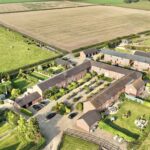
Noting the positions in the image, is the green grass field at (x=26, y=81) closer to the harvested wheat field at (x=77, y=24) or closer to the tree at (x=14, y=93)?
the tree at (x=14, y=93)

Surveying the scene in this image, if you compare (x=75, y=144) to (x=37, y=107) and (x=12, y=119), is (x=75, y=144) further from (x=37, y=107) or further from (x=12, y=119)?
(x=37, y=107)

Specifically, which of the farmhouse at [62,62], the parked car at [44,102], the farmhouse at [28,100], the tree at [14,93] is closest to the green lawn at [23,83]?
the tree at [14,93]

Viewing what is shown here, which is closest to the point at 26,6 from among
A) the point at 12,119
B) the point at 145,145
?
the point at 12,119

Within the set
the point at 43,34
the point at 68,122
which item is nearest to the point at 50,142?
the point at 68,122

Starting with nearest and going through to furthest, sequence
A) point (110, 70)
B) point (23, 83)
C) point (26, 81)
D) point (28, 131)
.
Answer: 1. point (28, 131)
2. point (23, 83)
3. point (26, 81)
4. point (110, 70)

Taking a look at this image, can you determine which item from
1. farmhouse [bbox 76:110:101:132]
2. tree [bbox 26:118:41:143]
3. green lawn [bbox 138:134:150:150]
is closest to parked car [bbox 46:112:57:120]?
farmhouse [bbox 76:110:101:132]

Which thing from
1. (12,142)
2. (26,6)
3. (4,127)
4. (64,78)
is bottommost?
(12,142)

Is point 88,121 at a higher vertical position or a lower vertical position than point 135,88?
lower

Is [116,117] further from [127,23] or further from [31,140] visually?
[127,23]
